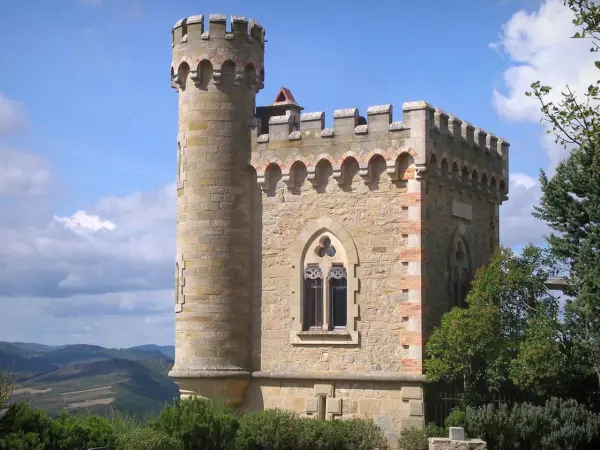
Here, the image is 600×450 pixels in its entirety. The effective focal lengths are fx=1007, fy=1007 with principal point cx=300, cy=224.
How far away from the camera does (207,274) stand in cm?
2414

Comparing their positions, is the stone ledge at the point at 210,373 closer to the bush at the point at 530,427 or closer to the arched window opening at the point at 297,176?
the arched window opening at the point at 297,176

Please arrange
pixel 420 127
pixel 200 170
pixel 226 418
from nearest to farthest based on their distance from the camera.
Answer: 1. pixel 226 418
2. pixel 420 127
3. pixel 200 170

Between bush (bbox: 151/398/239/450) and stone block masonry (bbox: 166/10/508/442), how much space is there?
2718 mm

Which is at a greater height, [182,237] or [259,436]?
[182,237]

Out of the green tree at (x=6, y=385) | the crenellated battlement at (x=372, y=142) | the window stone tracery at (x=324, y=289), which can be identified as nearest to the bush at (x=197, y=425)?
the window stone tracery at (x=324, y=289)

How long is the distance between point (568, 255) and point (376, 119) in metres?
5.53

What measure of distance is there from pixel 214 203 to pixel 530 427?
8997mm

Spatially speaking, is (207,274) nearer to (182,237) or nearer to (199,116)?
A: (182,237)

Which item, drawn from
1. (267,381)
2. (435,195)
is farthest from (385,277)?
(267,381)

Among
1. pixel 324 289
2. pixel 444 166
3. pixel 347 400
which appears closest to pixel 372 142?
pixel 444 166

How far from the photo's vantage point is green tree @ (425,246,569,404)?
73.3ft

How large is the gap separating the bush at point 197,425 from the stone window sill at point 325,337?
315 centimetres

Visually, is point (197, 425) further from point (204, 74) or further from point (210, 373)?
point (204, 74)

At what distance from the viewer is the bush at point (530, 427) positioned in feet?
72.0
